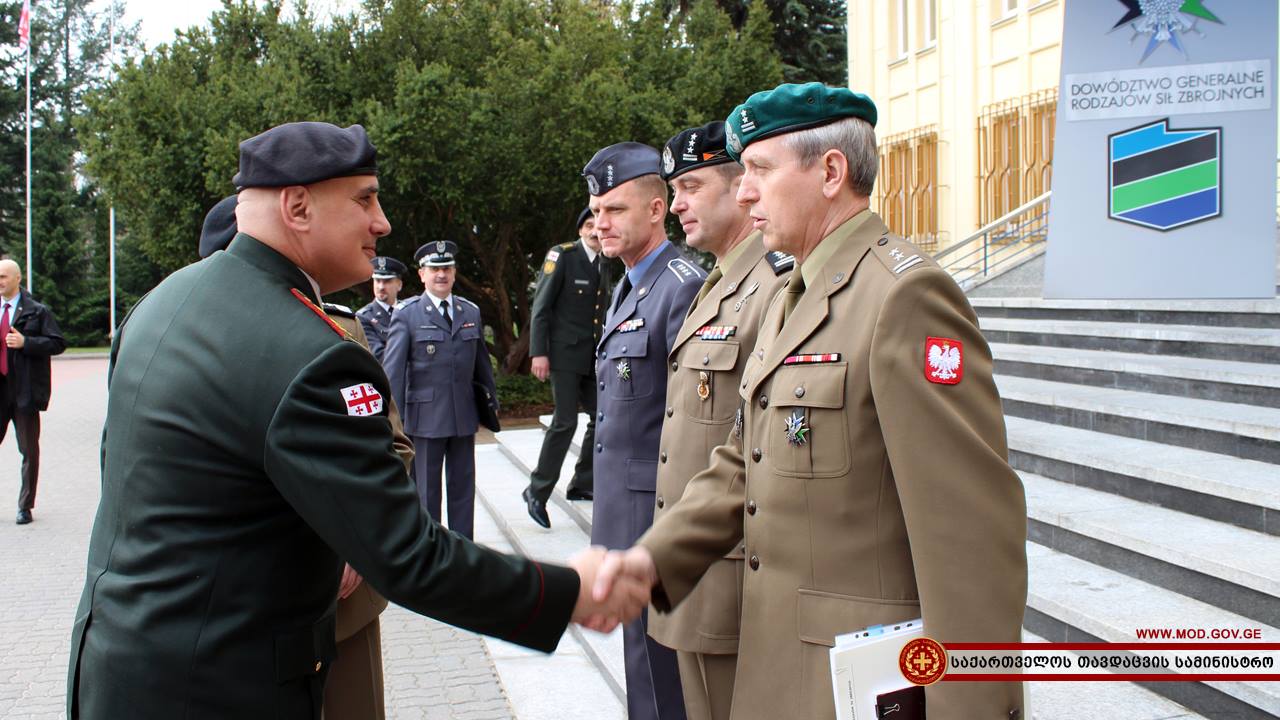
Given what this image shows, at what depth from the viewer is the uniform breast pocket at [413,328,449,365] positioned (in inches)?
276

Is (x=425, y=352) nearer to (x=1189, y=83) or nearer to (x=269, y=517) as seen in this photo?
(x=269, y=517)

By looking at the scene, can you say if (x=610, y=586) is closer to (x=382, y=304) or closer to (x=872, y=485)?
(x=872, y=485)

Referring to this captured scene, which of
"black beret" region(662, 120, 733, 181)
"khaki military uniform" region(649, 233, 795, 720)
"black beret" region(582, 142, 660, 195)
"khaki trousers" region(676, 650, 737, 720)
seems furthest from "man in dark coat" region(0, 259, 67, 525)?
"khaki trousers" region(676, 650, 737, 720)

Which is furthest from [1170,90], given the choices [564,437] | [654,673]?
[654,673]

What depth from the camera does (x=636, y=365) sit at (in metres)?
3.65

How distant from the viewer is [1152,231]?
827 cm

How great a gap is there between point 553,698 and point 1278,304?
552 cm

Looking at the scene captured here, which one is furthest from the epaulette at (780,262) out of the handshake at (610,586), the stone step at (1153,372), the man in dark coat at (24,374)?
the man in dark coat at (24,374)

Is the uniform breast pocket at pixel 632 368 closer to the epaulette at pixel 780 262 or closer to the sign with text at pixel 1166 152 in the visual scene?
the epaulette at pixel 780 262

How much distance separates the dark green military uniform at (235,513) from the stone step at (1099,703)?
239cm

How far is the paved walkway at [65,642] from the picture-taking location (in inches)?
181

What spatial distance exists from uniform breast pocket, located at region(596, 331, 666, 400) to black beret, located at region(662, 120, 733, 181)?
1.98ft

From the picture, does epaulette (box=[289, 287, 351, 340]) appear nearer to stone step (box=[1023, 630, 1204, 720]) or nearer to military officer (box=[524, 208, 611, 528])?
stone step (box=[1023, 630, 1204, 720])

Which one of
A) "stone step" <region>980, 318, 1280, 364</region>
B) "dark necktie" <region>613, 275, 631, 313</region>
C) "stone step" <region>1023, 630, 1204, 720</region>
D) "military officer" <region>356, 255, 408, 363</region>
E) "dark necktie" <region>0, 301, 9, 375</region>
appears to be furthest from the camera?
"dark necktie" <region>0, 301, 9, 375</region>
